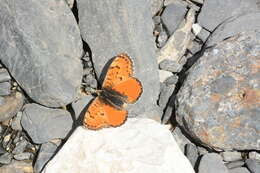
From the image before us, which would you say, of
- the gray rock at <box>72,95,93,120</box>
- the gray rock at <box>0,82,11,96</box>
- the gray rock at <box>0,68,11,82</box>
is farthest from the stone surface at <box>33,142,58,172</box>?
the gray rock at <box>0,68,11,82</box>

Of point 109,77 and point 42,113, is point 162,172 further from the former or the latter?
→ point 42,113

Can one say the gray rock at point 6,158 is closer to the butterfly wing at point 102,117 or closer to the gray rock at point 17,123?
the gray rock at point 17,123

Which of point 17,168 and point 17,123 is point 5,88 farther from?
point 17,168

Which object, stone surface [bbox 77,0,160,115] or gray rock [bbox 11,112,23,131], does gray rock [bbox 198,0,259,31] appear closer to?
stone surface [bbox 77,0,160,115]

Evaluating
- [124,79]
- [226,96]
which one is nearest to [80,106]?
[124,79]

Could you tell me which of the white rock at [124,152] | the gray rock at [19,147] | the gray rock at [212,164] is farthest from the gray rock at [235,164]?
the gray rock at [19,147]

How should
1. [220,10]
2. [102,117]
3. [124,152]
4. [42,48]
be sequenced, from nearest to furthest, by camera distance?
[124,152]
[102,117]
[42,48]
[220,10]

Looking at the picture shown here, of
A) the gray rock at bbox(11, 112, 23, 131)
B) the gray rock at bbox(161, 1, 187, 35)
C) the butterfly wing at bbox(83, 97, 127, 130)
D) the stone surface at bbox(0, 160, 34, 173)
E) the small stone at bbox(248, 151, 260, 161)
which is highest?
the gray rock at bbox(161, 1, 187, 35)
